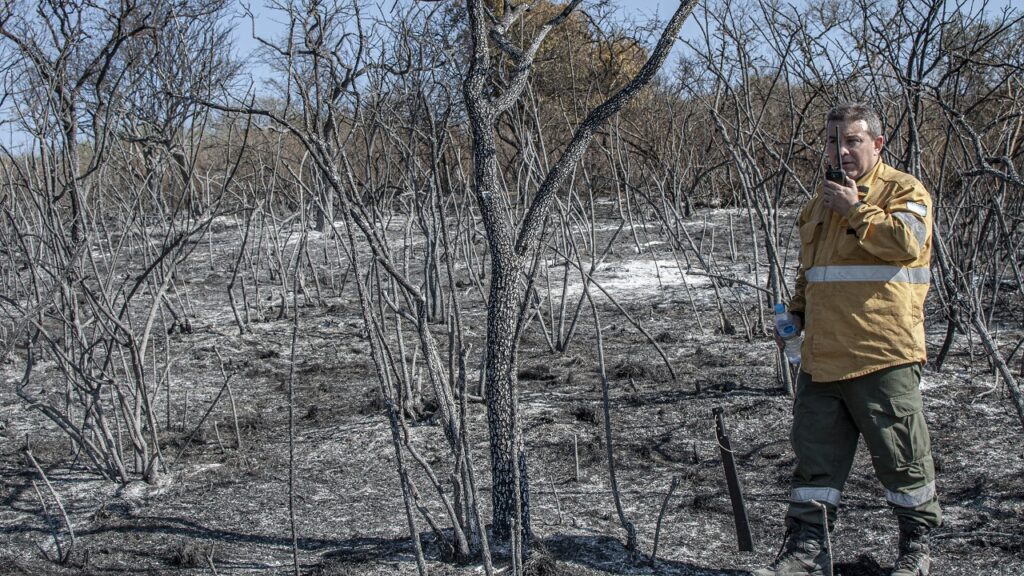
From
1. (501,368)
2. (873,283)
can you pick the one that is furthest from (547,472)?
(873,283)

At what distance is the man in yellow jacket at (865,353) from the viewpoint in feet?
6.56

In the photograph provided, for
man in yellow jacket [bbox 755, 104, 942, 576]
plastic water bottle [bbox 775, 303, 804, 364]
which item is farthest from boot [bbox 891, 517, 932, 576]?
plastic water bottle [bbox 775, 303, 804, 364]

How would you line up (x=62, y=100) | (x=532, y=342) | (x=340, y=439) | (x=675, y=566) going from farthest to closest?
(x=532, y=342)
(x=340, y=439)
(x=62, y=100)
(x=675, y=566)

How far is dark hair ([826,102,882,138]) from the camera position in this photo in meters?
2.08

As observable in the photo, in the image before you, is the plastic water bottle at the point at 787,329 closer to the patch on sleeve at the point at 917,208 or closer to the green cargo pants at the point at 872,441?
the green cargo pants at the point at 872,441

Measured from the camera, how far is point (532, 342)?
4633 mm

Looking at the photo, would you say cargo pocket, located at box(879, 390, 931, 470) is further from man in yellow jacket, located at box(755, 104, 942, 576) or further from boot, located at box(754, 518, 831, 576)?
boot, located at box(754, 518, 831, 576)

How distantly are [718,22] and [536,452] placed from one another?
1.88m

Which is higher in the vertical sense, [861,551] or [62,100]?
[62,100]

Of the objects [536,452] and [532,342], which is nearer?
[536,452]

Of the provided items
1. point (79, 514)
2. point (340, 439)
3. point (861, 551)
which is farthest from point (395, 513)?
point (861, 551)

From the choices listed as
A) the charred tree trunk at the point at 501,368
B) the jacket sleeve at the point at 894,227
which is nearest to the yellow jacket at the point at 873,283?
the jacket sleeve at the point at 894,227

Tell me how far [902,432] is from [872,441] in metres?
0.07

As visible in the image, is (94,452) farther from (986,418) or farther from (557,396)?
(986,418)
